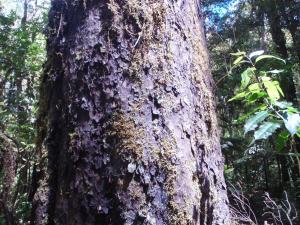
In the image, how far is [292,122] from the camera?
1.72 meters

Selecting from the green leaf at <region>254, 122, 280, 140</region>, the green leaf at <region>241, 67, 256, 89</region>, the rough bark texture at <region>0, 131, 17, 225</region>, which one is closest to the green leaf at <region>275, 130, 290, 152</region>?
the green leaf at <region>254, 122, 280, 140</region>

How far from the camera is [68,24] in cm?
177

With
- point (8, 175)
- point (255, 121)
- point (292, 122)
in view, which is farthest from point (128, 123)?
point (8, 175)

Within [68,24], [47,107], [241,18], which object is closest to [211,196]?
[47,107]

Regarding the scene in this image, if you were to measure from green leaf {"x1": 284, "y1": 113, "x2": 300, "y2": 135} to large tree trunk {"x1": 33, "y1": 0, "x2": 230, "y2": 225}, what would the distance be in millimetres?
337

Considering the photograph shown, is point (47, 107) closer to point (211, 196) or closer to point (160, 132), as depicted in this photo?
point (160, 132)

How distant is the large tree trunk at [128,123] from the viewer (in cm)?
145

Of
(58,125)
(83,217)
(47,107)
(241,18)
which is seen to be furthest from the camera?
(241,18)

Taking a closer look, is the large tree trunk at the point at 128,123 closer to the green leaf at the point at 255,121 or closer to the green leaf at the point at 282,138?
the green leaf at the point at 255,121

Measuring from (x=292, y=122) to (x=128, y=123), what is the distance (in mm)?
766

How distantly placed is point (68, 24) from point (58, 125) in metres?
0.48

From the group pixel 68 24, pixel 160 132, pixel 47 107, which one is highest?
pixel 68 24

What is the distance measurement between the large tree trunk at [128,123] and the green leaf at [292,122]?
0.34 meters

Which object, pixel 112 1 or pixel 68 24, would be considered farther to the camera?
pixel 68 24
